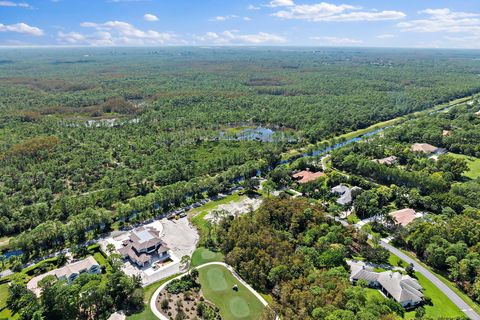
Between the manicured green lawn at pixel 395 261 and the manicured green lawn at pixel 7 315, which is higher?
the manicured green lawn at pixel 395 261

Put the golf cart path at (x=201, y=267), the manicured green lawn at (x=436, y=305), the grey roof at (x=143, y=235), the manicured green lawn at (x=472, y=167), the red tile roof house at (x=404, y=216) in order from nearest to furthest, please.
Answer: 1. the manicured green lawn at (x=436, y=305)
2. the golf cart path at (x=201, y=267)
3. the grey roof at (x=143, y=235)
4. the red tile roof house at (x=404, y=216)
5. the manicured green lawn at (x=472, y=167)

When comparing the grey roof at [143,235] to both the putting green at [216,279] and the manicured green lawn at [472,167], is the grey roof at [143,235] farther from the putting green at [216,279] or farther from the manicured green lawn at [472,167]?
the manicured green lawn at [472,167]

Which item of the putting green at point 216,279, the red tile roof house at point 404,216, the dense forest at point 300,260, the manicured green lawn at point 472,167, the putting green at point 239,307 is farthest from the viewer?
the manicured green lawn at point 472,167

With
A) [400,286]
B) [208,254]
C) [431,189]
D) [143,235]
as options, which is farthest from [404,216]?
[143,235]

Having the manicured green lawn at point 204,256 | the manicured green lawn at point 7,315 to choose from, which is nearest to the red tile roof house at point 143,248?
the manicured green lawn at point 204,256

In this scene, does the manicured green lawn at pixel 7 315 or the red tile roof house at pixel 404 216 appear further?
the red tile roof house at pixel 404 216

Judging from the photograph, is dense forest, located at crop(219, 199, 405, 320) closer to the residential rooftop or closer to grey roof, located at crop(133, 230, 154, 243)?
the residential rooftop

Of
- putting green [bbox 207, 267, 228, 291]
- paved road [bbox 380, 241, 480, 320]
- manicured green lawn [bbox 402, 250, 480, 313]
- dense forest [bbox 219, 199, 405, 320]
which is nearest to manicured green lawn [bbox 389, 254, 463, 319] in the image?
paved road [bbox 380, 241, 480, 320]
